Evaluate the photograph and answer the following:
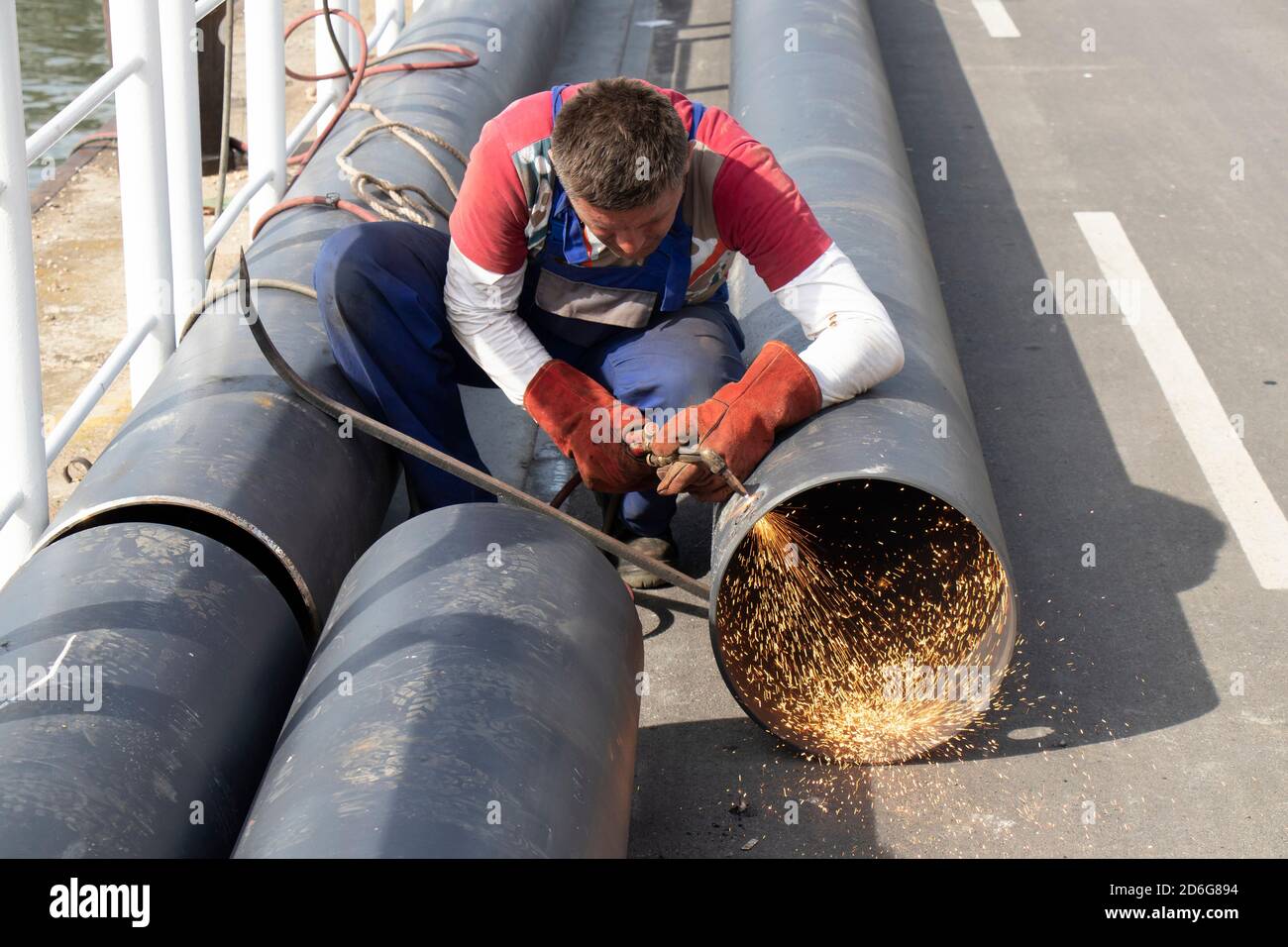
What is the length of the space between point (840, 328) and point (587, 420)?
63cm

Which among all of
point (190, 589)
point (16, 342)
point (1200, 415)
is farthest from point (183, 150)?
point (1200, 415)

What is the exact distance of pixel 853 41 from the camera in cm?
571

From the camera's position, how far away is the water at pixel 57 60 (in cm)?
762

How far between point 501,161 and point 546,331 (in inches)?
20.2

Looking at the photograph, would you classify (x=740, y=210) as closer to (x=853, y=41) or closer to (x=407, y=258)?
(x=407, y=258)

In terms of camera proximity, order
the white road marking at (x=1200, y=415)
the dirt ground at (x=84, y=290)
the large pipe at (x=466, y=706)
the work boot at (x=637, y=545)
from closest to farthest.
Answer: the large pipe at (x=466, y=706) < the work boot at (x=637, y=545) < the white road marking at (x=1200, y=415) < the dirt ground at (x=84, y=290)

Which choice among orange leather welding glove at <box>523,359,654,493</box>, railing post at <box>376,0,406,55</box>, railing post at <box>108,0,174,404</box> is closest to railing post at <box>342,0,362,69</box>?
railing post at <box>376,0,406,55</box>

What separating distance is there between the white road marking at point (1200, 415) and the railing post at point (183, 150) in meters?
3.16

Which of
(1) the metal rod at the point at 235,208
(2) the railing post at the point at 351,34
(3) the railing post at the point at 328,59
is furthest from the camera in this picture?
(2) the railing post at the point at 351,34

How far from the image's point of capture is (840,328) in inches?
120

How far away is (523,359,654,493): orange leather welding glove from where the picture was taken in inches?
126

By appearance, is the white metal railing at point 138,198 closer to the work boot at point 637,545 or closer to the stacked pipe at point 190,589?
the stacked pipe at point 190,589

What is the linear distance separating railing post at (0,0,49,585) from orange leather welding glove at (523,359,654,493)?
1.12 metres

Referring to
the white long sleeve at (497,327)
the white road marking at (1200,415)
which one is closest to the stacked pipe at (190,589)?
the white long sleeve at (497,327)
